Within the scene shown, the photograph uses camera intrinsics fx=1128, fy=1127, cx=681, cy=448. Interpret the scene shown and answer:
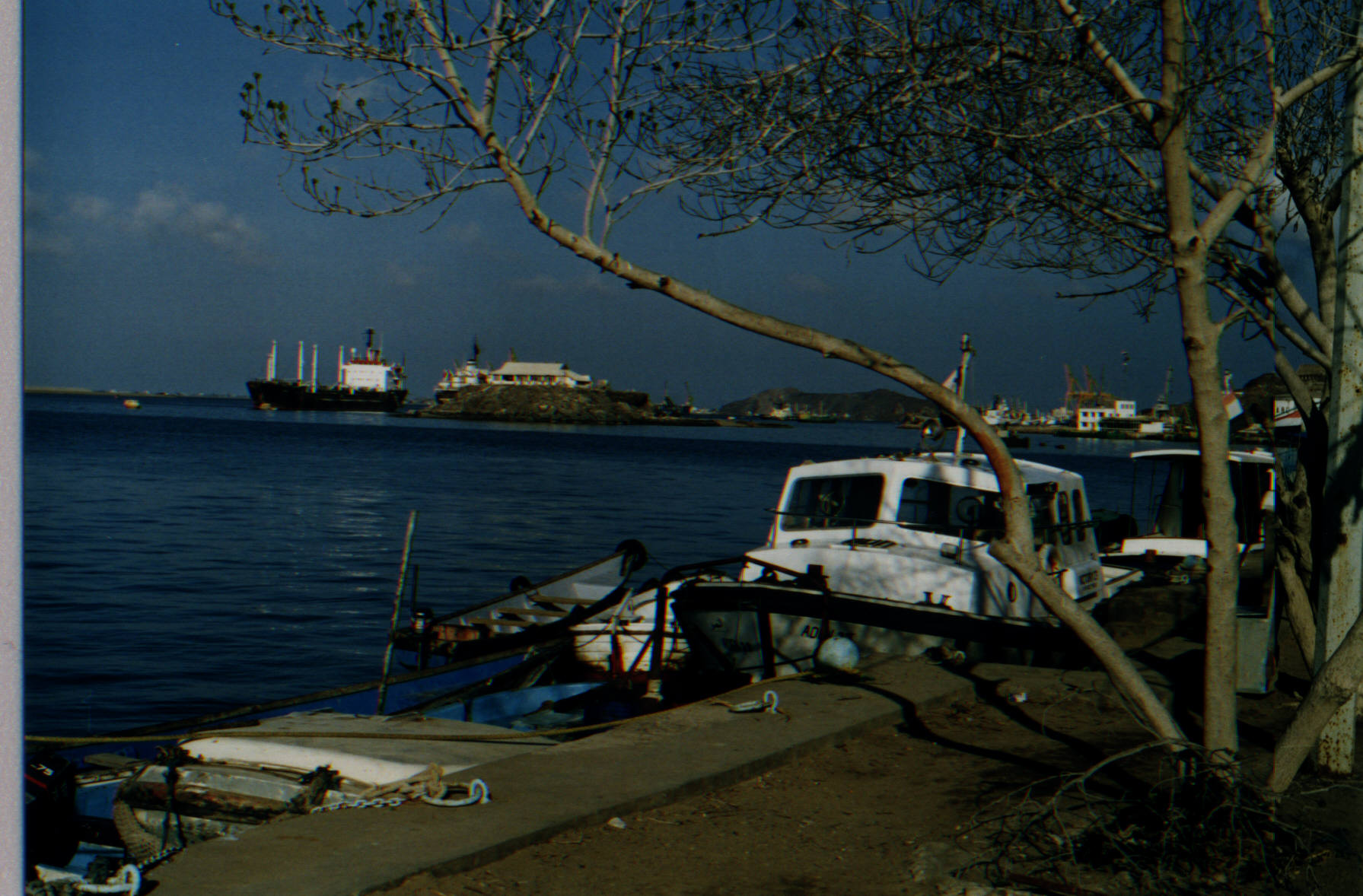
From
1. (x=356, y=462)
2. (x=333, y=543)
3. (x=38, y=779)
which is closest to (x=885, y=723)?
(x=38, y=779)

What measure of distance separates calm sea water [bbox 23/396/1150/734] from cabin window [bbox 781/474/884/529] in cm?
308

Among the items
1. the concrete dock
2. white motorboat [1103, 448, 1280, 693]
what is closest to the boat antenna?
white motorboat [1103, 448, 1280, 693]

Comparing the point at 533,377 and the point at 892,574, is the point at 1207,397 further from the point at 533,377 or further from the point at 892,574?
the point at 533,377

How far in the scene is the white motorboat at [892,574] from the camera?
32.9ft

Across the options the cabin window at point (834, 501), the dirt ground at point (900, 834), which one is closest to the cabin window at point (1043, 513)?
the cabin window at point (834, 501)

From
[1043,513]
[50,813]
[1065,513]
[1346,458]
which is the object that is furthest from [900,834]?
[1065,513]

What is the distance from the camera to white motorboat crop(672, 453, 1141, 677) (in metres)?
10.0

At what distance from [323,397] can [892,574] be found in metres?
180

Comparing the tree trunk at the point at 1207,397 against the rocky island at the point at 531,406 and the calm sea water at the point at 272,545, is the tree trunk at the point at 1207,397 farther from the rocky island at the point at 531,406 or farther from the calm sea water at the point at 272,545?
the rocky island at the point at 531,406

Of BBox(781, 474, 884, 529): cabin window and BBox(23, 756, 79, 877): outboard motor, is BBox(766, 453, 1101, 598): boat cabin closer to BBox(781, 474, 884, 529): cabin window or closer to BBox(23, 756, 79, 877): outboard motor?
BBox(781, 474, 884, 529): cabin window

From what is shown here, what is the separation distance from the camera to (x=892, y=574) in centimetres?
1073

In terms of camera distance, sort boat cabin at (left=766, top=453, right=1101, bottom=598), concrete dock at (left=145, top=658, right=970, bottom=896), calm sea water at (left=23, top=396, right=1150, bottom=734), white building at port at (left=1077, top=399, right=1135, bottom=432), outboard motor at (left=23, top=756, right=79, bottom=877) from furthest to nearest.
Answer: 1. white building at port at (left=1077, top=399, right=1135, bottom=432)
2. calm sea water at (left=23, top=396, right=1150, bottom=734)
3. boat cabin at (left=766, top=453, right=1101, bottom=598)
4. outboard motor at (left=23, top=756, right=79, bottom=877)
5. concrete dock at (left=145, top=658, right=970, bottom=896)

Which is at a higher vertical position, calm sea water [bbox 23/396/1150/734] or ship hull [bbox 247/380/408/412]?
ship hull [bbox 247/380/408/412]

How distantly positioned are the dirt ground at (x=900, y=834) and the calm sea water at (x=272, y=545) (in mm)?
2461
